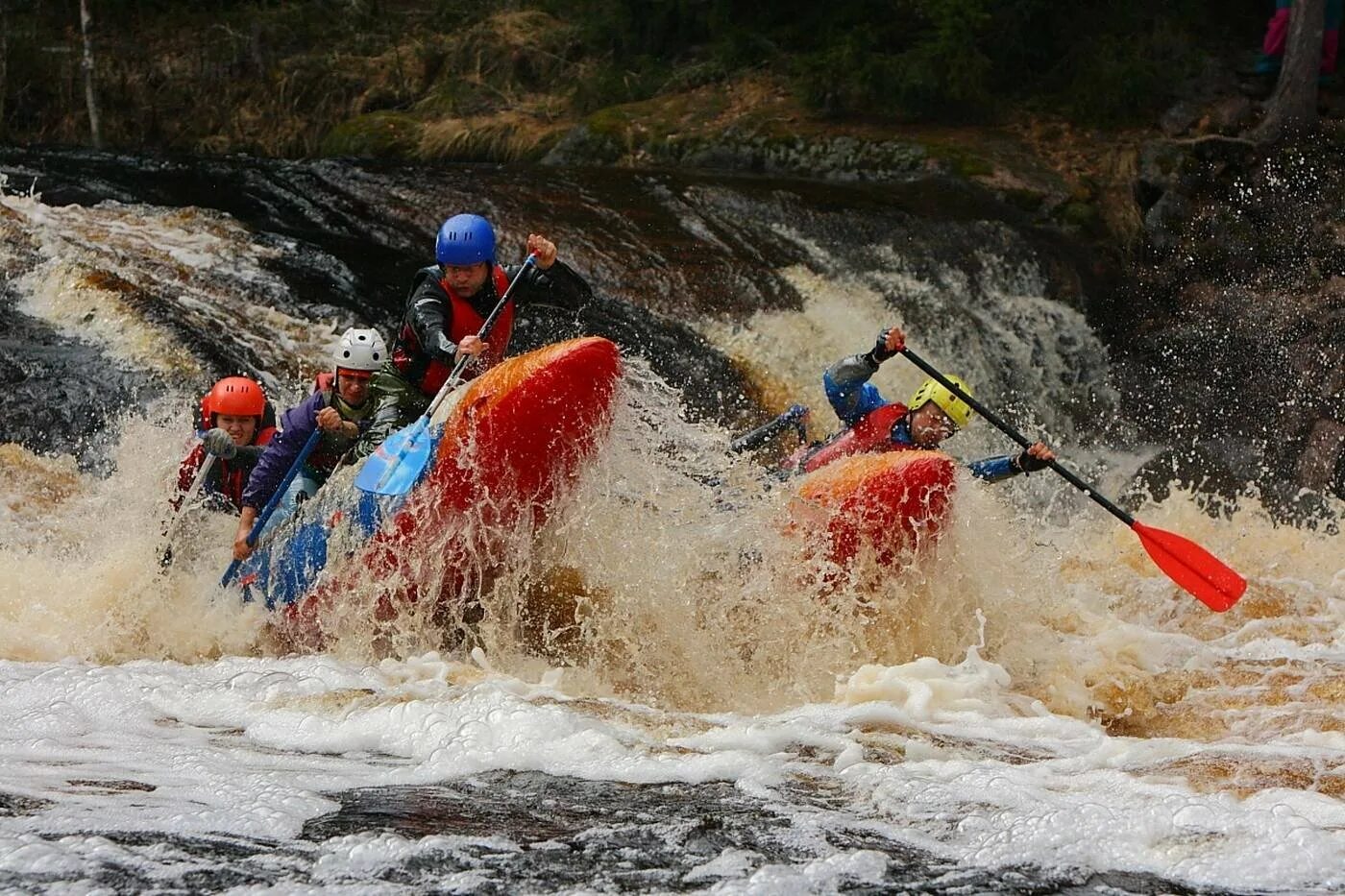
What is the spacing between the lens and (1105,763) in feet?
14.5

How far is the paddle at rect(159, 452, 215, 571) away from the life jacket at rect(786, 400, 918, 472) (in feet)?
8.72

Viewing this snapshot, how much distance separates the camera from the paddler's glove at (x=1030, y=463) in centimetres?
654

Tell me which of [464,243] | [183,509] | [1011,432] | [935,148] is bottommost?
[183,509]

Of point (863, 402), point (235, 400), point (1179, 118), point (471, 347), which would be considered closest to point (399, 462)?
point (471, 347)

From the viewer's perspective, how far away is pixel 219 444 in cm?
639

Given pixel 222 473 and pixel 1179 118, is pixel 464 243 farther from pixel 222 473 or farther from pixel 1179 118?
pixel 1179 118

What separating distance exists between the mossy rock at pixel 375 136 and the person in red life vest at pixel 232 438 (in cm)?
918

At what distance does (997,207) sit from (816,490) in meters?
6.70

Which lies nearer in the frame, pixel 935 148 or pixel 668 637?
pixel 668 637

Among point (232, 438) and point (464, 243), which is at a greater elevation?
point (464, 243)

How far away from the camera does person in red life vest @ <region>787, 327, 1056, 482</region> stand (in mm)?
6773

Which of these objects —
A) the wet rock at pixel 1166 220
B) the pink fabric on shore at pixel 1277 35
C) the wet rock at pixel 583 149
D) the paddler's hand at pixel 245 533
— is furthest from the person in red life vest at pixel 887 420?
the pink fabric on shore at pixel 1277 35

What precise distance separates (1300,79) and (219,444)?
10.0 metres

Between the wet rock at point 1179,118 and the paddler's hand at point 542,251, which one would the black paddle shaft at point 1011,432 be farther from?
the wet rock at point 1179,118
